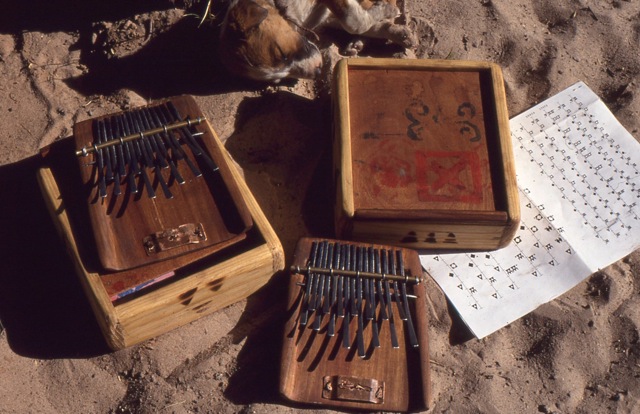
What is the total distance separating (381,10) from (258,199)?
859mm

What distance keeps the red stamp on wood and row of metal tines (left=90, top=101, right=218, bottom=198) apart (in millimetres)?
646

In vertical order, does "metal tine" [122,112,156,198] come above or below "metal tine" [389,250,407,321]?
above

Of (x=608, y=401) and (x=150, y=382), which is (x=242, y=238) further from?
(x=608, y=401)

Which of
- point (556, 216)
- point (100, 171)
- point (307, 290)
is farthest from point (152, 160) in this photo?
point (556, 216)

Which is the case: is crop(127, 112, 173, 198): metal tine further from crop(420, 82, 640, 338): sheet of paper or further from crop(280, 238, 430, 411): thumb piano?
crop(420, 82, 640, 338): sheet of paper

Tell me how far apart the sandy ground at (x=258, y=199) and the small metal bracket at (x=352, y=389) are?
160mm

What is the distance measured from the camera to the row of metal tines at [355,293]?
217 centimetres

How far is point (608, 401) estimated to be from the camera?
228 cm

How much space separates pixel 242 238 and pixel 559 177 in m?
1.23

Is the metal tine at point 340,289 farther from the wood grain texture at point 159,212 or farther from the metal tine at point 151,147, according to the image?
the metal tine at point 151,147

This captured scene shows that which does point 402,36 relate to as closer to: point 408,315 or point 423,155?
point 423,155

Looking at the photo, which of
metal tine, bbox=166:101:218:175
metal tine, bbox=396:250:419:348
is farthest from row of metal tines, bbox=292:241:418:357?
metal tine, bbox=166:101:218:175

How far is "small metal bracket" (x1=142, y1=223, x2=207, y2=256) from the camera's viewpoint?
2086 mm

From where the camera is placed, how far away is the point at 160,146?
2203 mm
